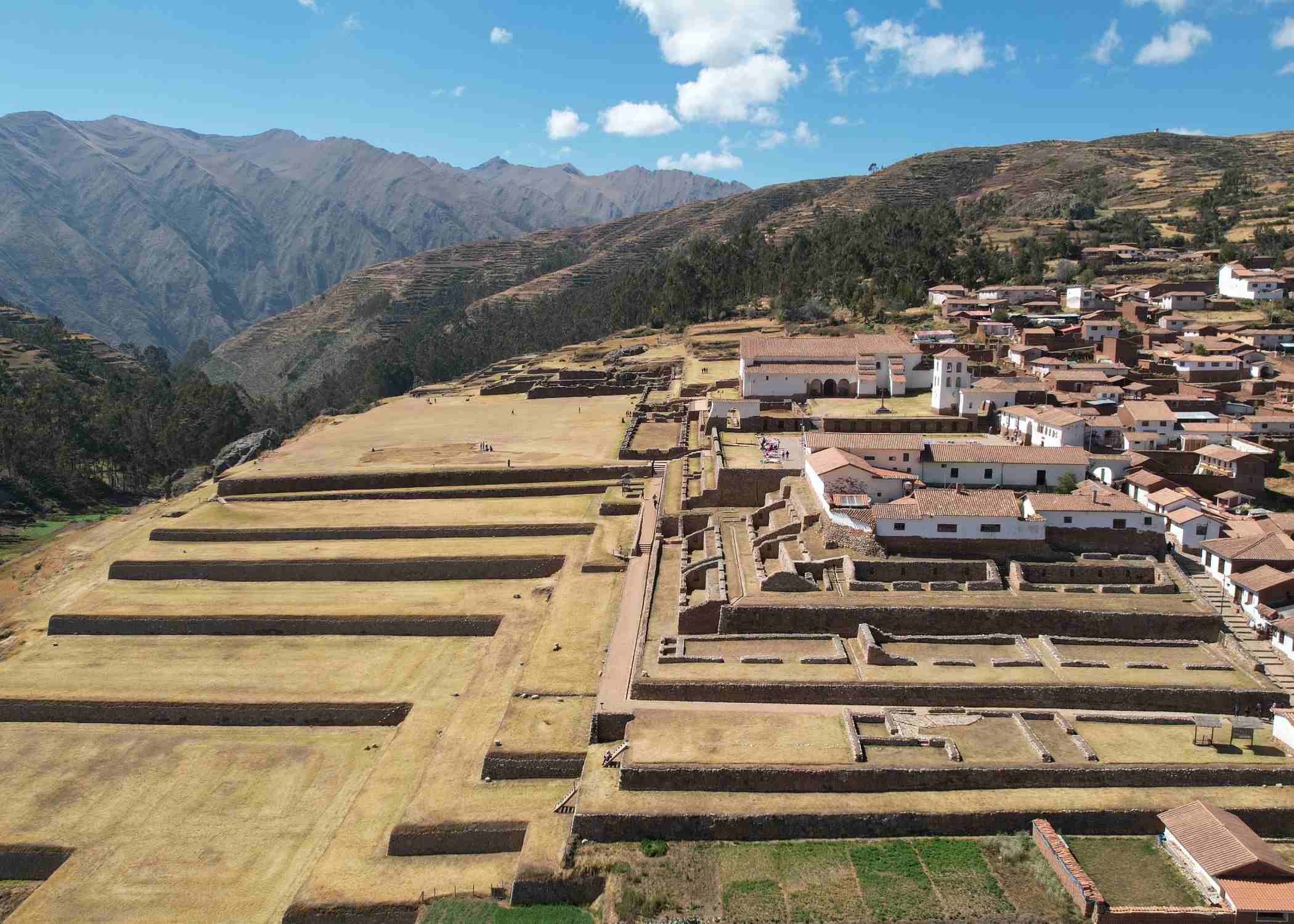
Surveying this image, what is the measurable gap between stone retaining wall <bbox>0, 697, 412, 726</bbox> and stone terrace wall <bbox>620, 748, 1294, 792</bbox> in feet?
31.7

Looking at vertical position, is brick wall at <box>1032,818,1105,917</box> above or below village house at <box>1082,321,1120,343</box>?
below

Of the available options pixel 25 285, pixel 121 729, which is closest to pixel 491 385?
pixel 121 729

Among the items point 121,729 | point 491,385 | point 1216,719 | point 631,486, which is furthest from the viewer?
point 491,385

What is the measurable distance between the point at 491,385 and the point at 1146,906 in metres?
57.4

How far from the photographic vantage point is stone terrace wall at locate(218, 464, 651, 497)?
41.2 metres

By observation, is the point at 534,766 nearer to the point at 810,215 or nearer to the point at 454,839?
the point at 454,839

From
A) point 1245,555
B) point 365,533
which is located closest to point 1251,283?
point 1245,555

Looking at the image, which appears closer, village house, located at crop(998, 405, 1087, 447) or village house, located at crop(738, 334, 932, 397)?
village house, located at crop(998, 405, 1087, 447)

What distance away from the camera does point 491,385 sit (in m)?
67.0

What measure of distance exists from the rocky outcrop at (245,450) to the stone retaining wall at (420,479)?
10256 millimetres

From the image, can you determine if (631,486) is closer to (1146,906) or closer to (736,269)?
(1146,906)

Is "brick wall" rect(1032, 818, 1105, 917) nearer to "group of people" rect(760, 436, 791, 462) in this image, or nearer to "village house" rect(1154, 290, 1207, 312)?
"group of people" rect(760, 436, 791, 462)

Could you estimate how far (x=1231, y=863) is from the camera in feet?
51.9

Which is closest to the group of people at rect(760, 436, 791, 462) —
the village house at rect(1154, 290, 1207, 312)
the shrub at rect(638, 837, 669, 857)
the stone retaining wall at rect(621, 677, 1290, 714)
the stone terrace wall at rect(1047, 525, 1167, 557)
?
the stone terrace wall at rect(1047, 525, 1167, 557)
